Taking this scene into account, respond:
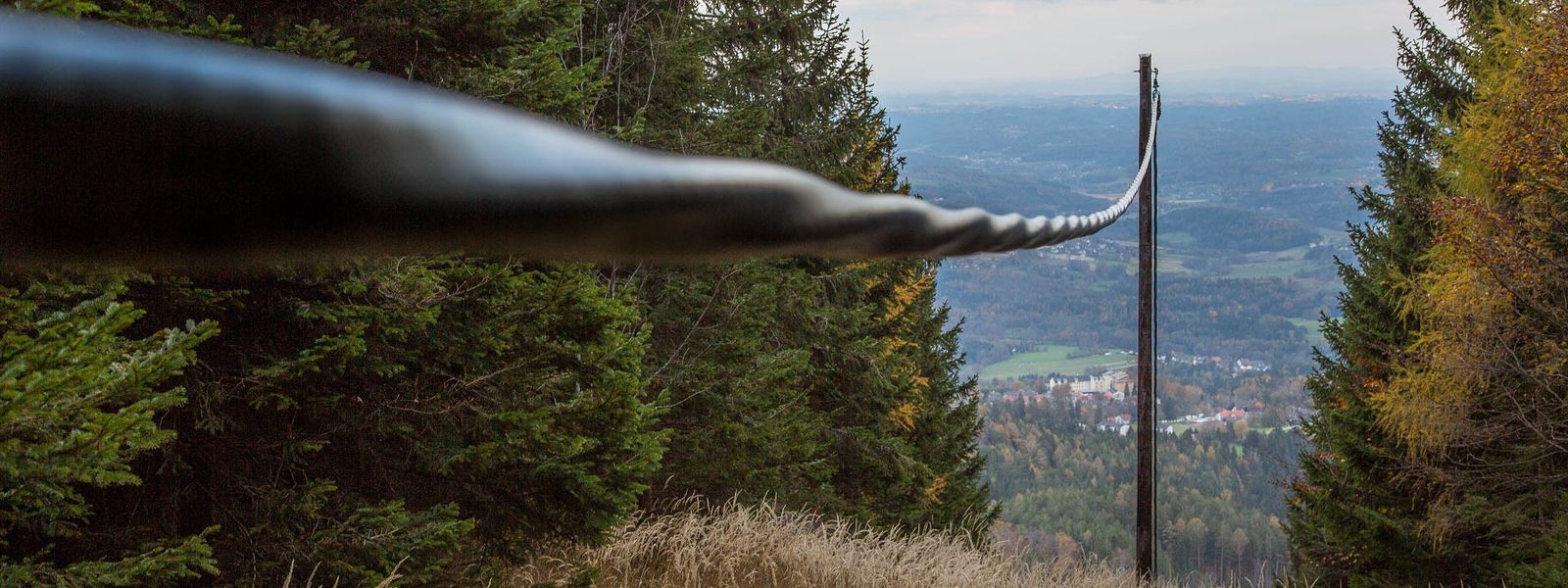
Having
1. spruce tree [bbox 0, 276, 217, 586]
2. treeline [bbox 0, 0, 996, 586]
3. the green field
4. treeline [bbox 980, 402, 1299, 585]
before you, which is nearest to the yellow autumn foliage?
treeline [bbox 0, 0, 996, 586]

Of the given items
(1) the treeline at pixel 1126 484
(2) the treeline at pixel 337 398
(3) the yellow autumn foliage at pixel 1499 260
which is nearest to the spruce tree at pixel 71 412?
(2) the treeline at pixel 337 398

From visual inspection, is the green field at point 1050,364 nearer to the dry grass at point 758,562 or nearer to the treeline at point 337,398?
the dry grass at point 758,562

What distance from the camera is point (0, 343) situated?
8.60 feet

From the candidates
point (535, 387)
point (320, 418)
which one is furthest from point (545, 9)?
point (320, 418)

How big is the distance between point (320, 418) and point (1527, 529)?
13.3 meters

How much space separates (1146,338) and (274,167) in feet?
41.8

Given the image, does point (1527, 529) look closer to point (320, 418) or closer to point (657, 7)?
point (657, 7)

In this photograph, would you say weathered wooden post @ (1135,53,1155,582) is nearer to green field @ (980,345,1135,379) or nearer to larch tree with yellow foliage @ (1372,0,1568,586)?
larch tree with yellow foliage @ (1372,0,1568,586)

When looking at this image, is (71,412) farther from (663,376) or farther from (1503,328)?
(1503,328)

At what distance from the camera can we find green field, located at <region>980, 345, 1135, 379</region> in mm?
129750

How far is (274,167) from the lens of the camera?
0.85 feet

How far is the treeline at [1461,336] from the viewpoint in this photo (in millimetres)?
10961

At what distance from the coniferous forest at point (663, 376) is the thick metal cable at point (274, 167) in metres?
0.03

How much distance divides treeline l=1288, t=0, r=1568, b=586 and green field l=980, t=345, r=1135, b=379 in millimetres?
111047
